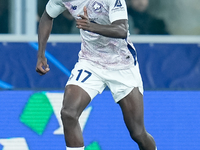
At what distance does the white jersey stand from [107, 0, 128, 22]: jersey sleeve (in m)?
0.04

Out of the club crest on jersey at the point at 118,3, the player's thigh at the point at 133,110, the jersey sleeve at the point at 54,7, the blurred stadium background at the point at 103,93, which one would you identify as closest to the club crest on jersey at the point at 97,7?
the club crest on jersey at the point at 118,3

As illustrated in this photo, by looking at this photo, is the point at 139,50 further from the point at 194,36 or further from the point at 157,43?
the point at 194,36

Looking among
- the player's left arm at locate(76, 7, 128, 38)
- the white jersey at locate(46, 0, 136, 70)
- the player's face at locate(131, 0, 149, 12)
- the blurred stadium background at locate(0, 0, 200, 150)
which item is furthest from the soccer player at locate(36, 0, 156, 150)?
the player's face at locate(131, 0, 149, 12)

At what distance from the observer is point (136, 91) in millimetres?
4781

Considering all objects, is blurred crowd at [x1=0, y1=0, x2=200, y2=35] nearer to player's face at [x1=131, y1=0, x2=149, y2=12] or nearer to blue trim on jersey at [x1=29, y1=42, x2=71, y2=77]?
player's face at [x1=131, y1=0, x2=149, y2=12]

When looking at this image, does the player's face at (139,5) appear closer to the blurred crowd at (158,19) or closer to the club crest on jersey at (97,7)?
the blurred crowd at (158,19)

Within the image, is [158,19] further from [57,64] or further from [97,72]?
[97,72]

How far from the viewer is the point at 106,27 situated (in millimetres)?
4176

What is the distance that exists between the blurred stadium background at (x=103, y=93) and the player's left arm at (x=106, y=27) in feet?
4.95

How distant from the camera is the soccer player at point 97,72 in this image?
443 centimetres

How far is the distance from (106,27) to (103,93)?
1.58 meters

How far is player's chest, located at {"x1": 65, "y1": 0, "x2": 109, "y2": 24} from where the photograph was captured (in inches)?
175

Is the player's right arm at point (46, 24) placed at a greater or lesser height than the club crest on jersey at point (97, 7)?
lesser

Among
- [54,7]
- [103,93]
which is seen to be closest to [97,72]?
[54,7]
